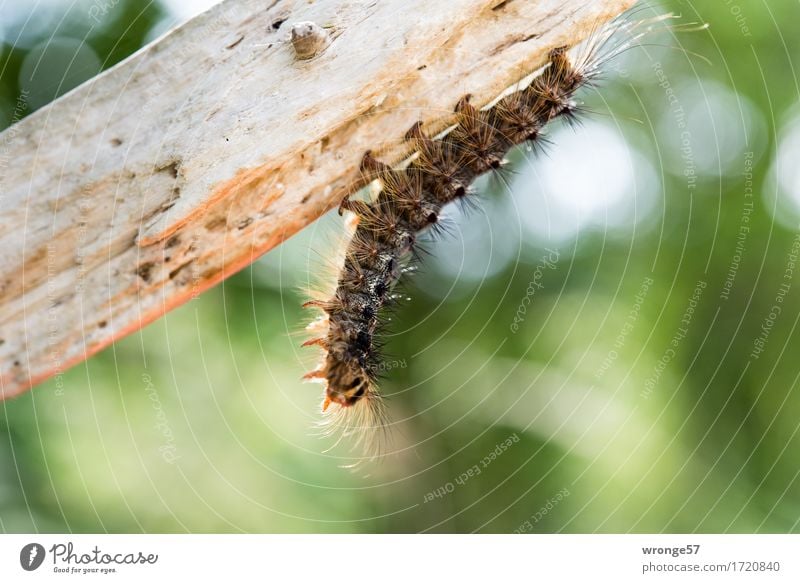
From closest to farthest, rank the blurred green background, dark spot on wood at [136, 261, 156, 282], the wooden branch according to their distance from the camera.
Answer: the wooden branch
dark spot on wood at [136, 261, 156, 282]
the blurred green background

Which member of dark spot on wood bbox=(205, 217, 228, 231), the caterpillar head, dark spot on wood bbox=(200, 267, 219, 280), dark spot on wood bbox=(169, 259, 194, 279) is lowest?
the caterpillar head

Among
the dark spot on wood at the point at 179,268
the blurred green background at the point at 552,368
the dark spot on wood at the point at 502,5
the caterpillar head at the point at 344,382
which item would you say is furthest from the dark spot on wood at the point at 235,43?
the blurred green background at the point at 552,368

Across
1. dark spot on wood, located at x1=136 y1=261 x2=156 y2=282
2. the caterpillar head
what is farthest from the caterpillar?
dark spot on wood, located at x1=136 y1=261 x2=156 y2=282

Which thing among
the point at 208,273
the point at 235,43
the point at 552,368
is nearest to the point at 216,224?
the point at 208,273

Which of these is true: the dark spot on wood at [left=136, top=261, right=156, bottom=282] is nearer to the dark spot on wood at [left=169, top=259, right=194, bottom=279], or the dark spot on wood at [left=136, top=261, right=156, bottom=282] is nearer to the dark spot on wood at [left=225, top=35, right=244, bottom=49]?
the dark spot on wood at [left=169, top=259, right=194, bottom=279]

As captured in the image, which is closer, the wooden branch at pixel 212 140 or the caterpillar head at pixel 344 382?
the wooden branch at pixel 212 140

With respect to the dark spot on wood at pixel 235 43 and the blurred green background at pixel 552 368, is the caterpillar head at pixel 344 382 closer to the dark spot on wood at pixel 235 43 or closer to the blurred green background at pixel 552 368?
the dark spot on wood at pixel 235 43
